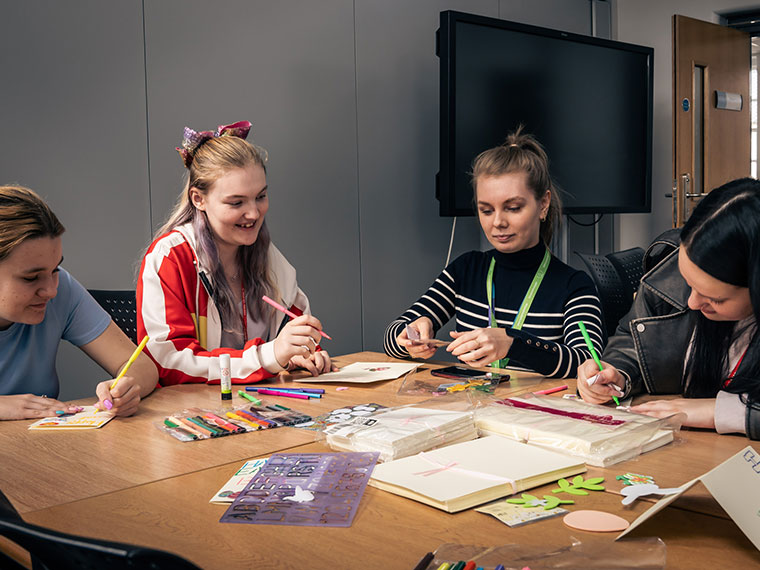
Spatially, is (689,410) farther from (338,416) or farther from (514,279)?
(514,279)

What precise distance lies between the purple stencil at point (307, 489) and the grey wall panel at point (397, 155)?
9.14 feet

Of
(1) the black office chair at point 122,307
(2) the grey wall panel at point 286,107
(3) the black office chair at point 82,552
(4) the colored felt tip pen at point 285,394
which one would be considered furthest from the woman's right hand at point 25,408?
(2) the grey wall panel at point 286,107

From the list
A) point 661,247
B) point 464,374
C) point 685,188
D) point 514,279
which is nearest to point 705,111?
point 685,188

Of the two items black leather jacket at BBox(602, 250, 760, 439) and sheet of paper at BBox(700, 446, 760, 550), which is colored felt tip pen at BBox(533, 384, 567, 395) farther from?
sheet of paper at BBox(700, 446, 760, 550)

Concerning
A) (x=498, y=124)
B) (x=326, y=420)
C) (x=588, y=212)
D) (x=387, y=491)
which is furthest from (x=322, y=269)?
(x=387, y=491)

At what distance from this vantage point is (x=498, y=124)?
3.94 m

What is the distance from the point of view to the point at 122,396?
145 cm

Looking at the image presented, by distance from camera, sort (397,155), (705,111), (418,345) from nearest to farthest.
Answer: (418,345) → (397,155) → (705,111)

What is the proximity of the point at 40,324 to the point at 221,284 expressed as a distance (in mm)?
480

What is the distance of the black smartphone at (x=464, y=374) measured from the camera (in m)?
1.78

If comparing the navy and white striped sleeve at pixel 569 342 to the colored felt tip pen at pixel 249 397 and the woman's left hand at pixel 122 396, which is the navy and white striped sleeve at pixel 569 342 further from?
the woman's left hand at pixel 122 396

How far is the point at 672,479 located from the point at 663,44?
4988 mm

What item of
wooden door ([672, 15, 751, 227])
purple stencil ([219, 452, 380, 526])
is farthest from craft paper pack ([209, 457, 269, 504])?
wooden door ([672, 15, 751, 227])

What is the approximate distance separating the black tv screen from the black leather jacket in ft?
7.31
